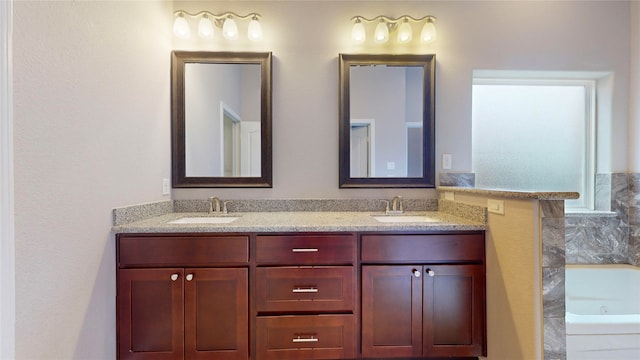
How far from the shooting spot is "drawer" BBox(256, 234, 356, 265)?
1498mm

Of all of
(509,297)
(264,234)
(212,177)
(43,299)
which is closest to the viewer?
(43,299)

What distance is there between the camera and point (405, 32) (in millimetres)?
1990

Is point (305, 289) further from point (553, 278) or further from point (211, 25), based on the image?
point (211, 25)

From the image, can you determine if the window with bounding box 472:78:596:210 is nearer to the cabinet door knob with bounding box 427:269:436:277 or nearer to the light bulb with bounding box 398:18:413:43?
the light bulb with bounding box 398:18:413:43

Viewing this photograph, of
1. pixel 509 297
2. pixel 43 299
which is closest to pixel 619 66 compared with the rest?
pixel 509 297

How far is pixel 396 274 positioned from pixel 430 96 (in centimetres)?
130

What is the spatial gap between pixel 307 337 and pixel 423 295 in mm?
661

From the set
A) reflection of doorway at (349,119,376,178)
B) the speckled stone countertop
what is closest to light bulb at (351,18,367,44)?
reflection of doorway at (349,119,376,178)

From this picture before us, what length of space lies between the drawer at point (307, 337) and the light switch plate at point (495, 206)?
936 mm

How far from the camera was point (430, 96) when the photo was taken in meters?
2.05

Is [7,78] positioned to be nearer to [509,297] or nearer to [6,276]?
[6,276]

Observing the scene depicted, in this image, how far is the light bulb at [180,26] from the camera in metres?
1.96

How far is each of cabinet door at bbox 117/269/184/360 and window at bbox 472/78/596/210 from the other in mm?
2247

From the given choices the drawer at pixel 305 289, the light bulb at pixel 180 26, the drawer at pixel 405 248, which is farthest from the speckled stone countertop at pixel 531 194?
the light bulb at pixel 180 26
